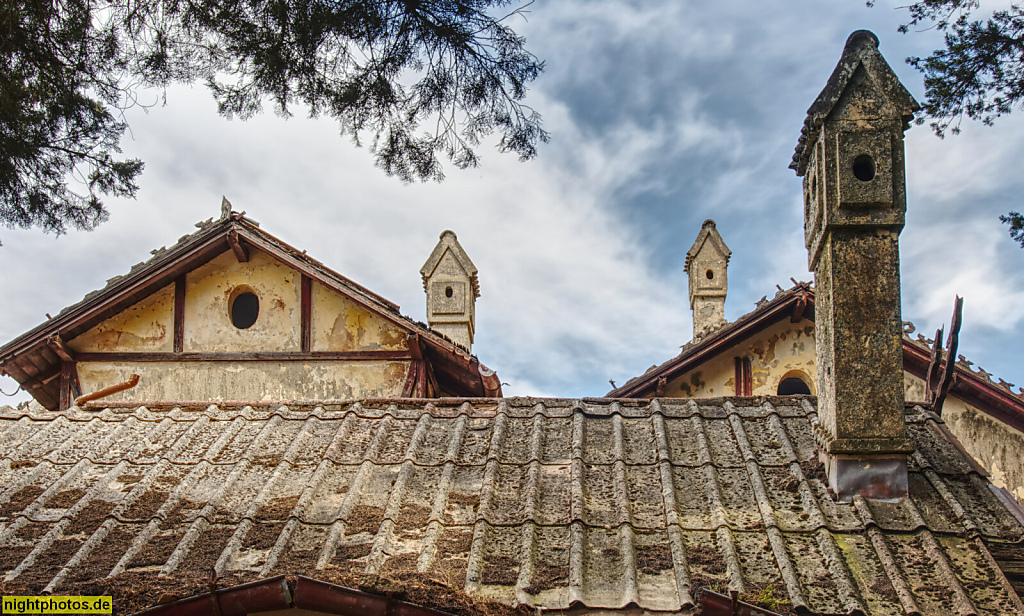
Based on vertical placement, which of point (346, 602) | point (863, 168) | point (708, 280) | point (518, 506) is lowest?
point (346, 602)

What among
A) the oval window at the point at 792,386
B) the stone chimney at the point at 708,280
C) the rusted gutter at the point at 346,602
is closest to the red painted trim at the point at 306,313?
the oval window at the point at 792,386

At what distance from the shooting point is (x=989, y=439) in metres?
14.5

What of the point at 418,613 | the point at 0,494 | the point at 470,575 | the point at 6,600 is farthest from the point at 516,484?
the point at 0,494

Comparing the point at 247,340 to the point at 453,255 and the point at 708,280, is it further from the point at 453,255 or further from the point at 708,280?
the point at 708,280

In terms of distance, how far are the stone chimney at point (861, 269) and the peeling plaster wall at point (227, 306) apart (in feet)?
29.5

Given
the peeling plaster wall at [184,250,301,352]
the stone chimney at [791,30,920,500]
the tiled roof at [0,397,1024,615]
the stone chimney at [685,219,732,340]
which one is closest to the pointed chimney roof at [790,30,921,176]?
the stone chimney at [791,30,920,500]

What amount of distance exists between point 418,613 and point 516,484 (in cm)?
181

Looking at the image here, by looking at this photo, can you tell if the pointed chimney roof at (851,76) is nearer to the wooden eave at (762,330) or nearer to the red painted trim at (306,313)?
the wooden eave at (762,330)

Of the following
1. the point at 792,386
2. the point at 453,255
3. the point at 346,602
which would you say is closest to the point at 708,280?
the point at 792,386

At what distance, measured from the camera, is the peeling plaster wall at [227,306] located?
13516mm

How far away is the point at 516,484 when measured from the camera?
614 cm

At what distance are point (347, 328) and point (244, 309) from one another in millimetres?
1706

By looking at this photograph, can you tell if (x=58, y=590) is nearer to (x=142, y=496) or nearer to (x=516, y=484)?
(x=142, y=496)

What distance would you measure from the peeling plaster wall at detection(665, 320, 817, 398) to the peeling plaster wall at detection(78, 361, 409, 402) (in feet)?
16.1
